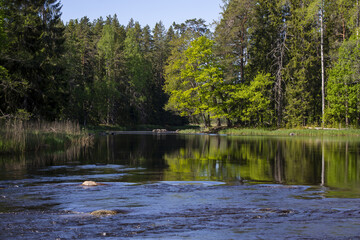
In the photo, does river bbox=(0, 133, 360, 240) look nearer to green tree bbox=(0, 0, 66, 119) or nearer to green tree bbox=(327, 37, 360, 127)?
green tree bbox=(0, 0, 66, 119)

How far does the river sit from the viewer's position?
803 centimetres

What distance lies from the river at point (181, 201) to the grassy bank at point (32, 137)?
486cm

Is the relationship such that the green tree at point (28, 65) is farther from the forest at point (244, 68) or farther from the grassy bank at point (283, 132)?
the grassy bank at point (283, 132)

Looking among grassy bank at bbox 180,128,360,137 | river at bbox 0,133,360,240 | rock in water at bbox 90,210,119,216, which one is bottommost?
river at bbox 0,133,360,240

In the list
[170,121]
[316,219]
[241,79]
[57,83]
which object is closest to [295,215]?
[316,219]

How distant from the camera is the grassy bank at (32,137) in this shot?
76.6ft

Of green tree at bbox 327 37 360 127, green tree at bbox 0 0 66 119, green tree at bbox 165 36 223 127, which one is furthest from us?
green tree at bbox 165 36 223 127

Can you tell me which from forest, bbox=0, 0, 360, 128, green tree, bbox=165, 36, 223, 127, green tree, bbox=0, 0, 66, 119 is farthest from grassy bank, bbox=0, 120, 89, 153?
green tree, bbox=165, 36, 223, 127

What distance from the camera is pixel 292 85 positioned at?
5550 cm

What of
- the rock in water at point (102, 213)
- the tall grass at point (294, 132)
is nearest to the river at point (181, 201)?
the rock in water at point (102, 213)

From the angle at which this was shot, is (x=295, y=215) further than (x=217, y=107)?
No

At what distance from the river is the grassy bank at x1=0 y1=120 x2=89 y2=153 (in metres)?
4.86

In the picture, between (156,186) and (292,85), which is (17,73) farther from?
(292,85)

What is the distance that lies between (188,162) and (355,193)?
1016cm
